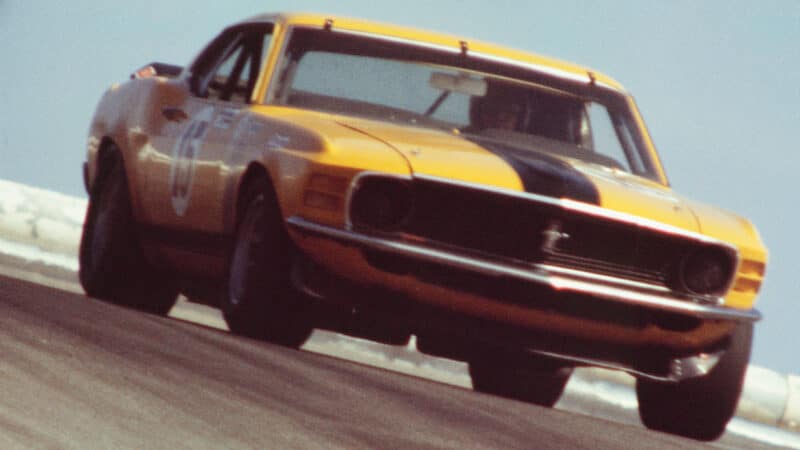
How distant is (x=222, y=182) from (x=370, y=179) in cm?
93

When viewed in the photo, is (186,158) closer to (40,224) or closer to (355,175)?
(355,175)

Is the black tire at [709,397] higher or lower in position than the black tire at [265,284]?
lower

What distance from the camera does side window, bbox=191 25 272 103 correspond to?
25.4 feet

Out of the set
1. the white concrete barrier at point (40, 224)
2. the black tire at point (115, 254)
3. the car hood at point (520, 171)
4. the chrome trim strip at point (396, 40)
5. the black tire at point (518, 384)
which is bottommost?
the white concrete barrier at point (40, 224)

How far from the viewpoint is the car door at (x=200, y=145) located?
7195mm

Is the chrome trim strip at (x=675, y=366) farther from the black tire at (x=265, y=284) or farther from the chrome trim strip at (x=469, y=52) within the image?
the chrome trim strip at (x=469, y=52)

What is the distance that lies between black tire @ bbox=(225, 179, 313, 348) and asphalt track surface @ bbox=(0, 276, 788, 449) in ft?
0.38

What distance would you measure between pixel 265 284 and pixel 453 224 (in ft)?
2.05

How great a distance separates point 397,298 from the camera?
6.27 metres

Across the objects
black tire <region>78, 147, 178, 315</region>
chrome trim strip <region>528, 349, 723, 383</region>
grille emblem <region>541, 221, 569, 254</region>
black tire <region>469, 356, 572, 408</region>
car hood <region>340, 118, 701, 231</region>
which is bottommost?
black tire <region>469, 356, 572, 408</region>

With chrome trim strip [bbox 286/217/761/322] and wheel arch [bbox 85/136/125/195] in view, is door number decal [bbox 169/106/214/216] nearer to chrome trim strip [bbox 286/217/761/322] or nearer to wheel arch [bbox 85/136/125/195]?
wheel arch [bbox 85/136/125/195]

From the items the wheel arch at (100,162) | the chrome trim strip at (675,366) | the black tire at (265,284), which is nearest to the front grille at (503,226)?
the chrome trim strip at (675,366)

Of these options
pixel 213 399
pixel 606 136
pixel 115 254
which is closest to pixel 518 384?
pixel 606 136

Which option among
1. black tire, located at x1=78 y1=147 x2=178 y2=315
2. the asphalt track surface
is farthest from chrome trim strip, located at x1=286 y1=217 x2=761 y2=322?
black tire, located at x1=78 y1=147 x2=178 y2=315
